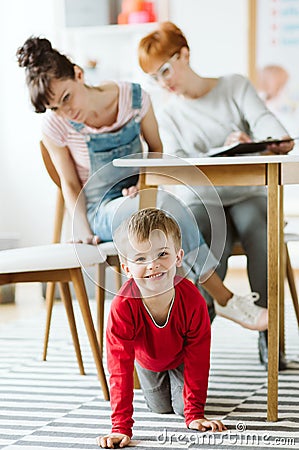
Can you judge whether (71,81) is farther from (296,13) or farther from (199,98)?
(296,13)

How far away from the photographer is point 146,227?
1.83m

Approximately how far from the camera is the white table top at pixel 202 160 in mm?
1972

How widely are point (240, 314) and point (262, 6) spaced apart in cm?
324

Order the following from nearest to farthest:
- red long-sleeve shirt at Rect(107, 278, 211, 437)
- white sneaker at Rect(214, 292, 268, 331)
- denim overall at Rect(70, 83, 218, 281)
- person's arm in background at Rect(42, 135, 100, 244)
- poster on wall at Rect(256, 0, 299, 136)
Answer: red long-sleeve shirt at Rect(107, 278, 211, 437) → denim overall at Rect(70, 83, 218, 281) → white sneaker at Rect(214, 292, 268, 331) → person's arm in background at Rect(42, 135, 100, 244) → poster on wall at Rect(256, 0, 299, 136)

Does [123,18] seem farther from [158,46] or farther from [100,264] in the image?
[100,264]

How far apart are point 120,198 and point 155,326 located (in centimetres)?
48

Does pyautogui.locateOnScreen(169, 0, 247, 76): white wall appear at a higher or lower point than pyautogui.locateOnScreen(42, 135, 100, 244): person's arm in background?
higher

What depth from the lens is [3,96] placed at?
5301 millimetres

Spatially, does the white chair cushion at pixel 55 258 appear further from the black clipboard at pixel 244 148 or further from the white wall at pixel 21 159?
the white wall at pixel 21 159

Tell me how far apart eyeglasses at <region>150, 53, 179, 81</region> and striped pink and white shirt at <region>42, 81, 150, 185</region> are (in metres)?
0.14

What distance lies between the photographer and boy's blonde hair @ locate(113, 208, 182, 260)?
1.83 meters

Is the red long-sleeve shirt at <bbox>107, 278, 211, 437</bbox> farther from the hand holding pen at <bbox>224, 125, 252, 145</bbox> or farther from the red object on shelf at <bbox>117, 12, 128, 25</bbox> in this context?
the red object on shelf at <bbox>117, 12, 128, 25</bbox>

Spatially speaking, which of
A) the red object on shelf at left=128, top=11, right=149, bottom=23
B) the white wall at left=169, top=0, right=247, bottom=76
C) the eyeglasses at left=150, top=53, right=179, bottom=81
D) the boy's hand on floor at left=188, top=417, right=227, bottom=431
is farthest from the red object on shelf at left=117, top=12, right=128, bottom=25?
the boy's hand on floor at left=188, top=417, right=227, bottom=431

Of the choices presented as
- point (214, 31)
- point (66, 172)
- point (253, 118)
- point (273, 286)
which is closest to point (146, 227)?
point (273, 286)
